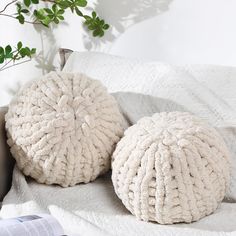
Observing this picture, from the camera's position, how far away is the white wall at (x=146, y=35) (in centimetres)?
179

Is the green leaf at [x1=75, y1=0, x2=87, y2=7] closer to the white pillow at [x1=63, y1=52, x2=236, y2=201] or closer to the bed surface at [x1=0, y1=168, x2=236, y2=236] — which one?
the white pillow at [x1=63, y1=52, x2=236, y2=201]

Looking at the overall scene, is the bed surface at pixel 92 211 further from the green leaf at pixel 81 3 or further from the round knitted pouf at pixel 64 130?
the green leaf at pixel 81 3

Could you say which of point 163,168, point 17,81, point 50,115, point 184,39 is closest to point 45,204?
point 50,115

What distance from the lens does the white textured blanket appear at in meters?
1.29

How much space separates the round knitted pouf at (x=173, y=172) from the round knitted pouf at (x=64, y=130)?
0.46 feet

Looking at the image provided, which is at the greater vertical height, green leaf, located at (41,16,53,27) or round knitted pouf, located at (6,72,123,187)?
green leaf, located at (41,16,53,27)

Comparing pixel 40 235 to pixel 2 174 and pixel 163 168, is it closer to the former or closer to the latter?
pixel 163 168

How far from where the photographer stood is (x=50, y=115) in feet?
4.91

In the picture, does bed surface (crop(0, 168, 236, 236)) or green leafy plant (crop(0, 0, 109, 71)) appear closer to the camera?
bed surface (crop(0, 168, 236, 236))

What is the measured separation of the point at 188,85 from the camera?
64.0 inches

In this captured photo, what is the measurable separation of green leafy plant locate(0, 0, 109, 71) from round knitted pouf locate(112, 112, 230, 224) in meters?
0.77

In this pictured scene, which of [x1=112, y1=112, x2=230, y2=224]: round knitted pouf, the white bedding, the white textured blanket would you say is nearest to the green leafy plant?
the white bedding

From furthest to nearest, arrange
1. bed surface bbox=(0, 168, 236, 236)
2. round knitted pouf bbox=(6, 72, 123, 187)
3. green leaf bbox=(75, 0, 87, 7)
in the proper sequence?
green leaf bbox=(75, 0, 87, 7)
round knitted pouf bbox=(6, 72, 123, 187)
bed surface bbox=(0, 168, 236, 236)

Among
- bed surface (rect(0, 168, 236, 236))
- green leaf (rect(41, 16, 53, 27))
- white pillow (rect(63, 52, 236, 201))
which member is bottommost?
bed surface (rect(0, 168, 236, 236))
